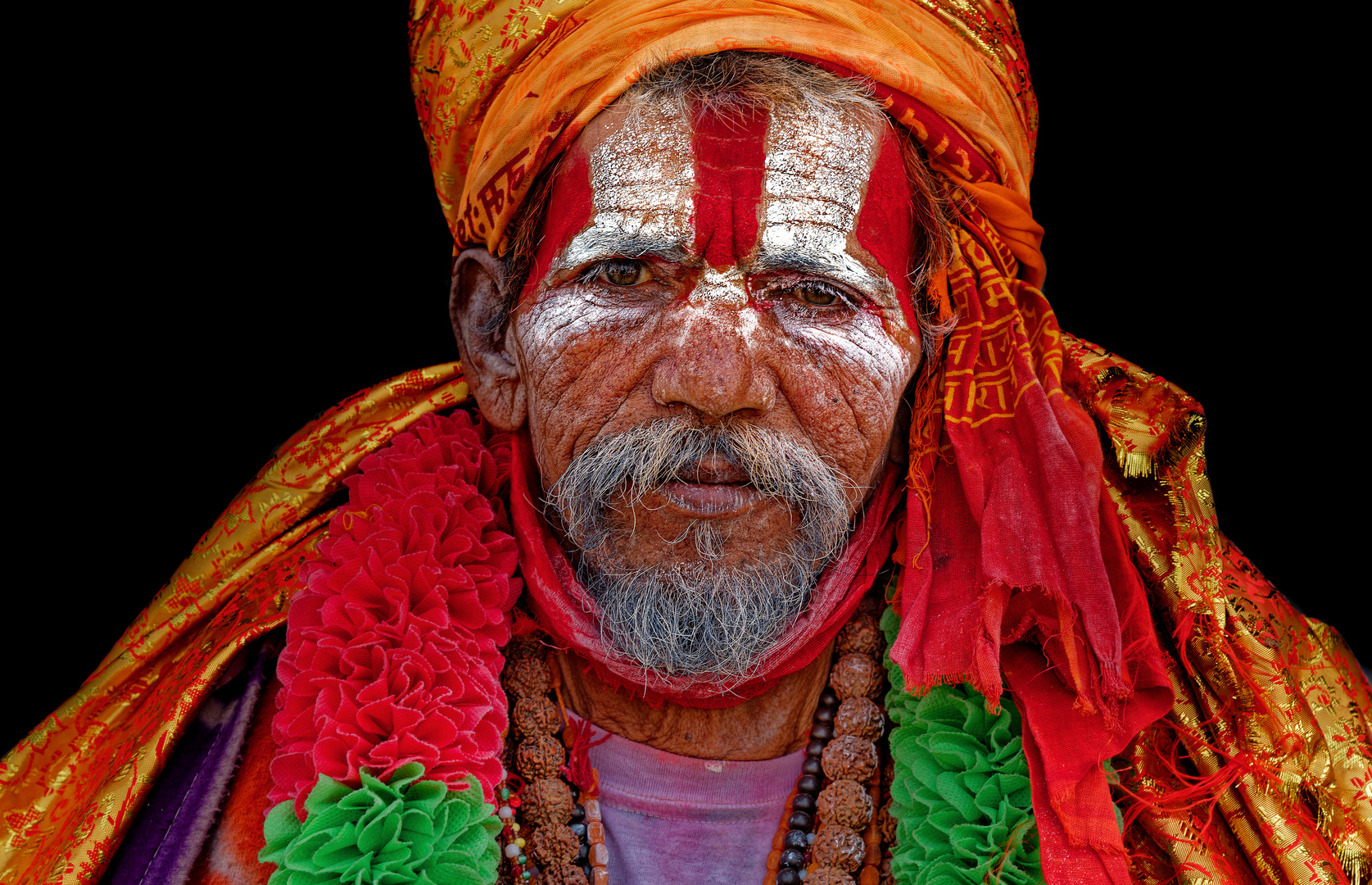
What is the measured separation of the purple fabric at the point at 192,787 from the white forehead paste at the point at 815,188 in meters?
1.22

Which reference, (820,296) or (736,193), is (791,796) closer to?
(820,296)

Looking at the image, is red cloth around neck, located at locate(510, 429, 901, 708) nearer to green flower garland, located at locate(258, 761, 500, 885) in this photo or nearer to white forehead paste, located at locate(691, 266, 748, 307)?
green flower garland, located at locate(258, 761, 500, 885)

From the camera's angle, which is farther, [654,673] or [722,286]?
[654,673]

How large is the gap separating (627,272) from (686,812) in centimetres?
100

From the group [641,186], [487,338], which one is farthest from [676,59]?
[487,338]

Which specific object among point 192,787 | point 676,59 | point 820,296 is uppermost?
point 676,59

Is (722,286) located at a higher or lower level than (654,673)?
higher

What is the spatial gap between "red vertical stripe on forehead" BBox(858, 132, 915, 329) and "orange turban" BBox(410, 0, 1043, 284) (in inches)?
2.9

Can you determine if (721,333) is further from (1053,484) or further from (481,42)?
(481,42)

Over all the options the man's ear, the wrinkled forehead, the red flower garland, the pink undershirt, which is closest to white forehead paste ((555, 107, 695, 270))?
the wrinkled forehead

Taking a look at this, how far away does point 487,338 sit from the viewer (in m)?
2.45

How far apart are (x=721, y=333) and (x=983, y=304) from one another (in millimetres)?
541

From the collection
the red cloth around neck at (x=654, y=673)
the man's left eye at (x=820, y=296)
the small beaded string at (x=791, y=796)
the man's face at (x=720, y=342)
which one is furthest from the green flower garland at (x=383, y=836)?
the man's left eye at (x=820, y=296)

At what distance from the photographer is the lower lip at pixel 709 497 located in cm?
212
